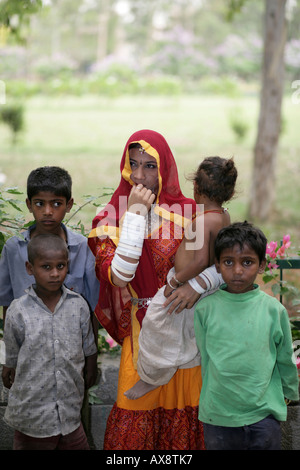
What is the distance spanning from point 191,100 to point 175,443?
62.1 feet

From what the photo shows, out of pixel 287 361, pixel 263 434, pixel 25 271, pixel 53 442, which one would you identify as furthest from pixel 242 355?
pixel 25 271

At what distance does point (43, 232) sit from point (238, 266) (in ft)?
3.05

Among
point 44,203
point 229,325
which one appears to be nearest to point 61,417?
point 229,325

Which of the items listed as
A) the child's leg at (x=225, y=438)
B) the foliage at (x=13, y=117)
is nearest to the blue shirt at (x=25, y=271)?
the child's leg at (x=225, y=438)

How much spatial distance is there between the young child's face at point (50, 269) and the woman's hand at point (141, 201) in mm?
341

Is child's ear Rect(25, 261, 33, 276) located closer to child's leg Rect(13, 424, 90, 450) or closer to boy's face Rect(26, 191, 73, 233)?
boy's face Rect(26, 191, 73, 233)

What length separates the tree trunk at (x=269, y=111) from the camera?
357 inches

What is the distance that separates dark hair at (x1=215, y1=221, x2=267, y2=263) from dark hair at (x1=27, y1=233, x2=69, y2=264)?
649 millimetres

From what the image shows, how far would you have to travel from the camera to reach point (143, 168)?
8.47 feet

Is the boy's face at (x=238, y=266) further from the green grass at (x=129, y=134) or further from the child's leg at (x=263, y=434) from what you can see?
the green grass at (x=129, y=134)

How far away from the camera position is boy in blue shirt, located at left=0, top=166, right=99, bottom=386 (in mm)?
2715

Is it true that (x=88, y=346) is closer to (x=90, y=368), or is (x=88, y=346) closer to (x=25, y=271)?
(x=90, y=368)

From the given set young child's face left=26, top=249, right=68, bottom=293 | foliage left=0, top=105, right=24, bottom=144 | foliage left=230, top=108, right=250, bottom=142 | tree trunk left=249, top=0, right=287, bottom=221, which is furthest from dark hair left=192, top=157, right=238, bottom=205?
foliage left=230, top=108, right=250, bottom=142

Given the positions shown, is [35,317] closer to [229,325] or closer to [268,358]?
[229,325]
